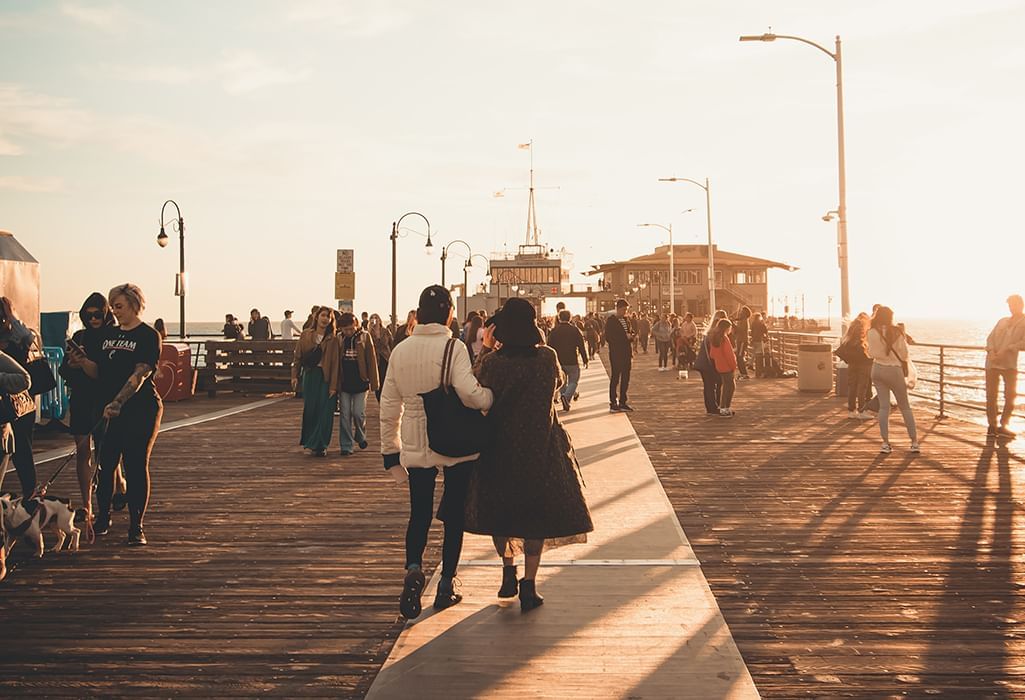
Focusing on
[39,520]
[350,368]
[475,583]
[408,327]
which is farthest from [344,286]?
[475,583]

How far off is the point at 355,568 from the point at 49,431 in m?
10.8

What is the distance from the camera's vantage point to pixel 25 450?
9.09 metres

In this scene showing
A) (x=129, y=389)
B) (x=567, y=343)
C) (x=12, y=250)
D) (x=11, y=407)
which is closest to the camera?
(x=11, y=407)

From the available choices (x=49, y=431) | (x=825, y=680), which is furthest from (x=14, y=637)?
(x=49, y=431)

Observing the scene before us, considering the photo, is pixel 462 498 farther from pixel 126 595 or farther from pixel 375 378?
pixel 375 378

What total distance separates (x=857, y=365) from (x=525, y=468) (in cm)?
1355

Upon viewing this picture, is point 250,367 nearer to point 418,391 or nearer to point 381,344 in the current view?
point 381,344

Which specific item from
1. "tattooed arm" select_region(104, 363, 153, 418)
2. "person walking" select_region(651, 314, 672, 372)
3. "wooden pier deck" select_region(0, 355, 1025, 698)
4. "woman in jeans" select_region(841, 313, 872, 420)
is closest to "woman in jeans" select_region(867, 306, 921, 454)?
"wooden pier deck" select_region(0, 355, 1025, 698)

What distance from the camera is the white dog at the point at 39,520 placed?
6.86 metres

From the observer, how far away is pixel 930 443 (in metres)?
13.8

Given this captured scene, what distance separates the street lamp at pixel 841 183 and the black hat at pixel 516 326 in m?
17.1

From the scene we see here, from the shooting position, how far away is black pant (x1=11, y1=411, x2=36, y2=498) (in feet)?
29.5

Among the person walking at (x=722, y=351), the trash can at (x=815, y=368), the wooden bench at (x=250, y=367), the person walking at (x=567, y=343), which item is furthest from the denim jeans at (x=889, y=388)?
the wooden bench at (x=250, y=367)

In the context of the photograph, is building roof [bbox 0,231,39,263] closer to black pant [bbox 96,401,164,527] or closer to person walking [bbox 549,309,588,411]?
person walking [bbox 549,309,588,411]
